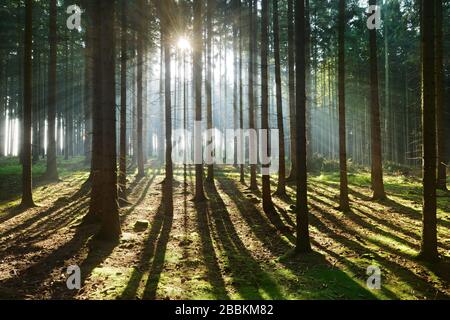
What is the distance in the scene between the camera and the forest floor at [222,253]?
5918mm

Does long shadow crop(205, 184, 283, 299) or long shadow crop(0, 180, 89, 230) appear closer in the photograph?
long shadow crop(205, 184, 283, 299)

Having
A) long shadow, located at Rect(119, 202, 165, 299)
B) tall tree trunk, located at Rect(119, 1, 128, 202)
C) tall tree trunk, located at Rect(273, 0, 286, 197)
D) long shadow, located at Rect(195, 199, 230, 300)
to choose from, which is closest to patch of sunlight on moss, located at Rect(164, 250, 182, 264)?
long shadow, located at Rect(119, 202, 165, 299)

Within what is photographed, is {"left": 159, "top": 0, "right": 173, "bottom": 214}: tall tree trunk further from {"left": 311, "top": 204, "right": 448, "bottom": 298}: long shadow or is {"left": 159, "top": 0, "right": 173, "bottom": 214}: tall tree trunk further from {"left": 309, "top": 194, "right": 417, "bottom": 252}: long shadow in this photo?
{"left": 309, "top": 194, "right": 417, "bottom": 252}: long shadow

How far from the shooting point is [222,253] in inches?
327

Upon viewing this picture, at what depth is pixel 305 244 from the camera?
8047mm

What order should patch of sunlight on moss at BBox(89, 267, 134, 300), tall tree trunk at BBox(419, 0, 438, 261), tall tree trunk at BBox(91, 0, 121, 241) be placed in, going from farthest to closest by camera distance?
tall tree trunk at BBox(91, 0, 121, 241)
tall tree trunk at BBox(419, 0, 438, 261)
patch of sunlight on moss at BBox(89, 267, 134, 300)

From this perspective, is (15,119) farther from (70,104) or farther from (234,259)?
(234,259)

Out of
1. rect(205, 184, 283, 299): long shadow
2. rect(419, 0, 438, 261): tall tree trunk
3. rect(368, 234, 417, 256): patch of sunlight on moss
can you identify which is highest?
rect(419, 0, 438, 261): tall tree trunk

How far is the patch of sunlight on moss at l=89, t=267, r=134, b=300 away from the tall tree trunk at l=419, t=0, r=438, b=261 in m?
6.47

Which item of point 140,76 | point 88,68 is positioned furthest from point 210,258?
point 88,68

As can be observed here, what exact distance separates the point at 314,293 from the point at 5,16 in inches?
1165

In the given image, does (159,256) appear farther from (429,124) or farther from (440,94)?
(440,94)

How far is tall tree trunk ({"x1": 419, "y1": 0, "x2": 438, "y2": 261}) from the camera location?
23.2 ft
